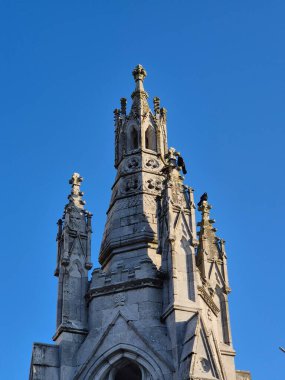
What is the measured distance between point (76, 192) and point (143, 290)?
525 centimetres

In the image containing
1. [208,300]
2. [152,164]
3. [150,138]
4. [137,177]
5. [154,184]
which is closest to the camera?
[208,300]

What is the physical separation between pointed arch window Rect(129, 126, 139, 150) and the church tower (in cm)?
98

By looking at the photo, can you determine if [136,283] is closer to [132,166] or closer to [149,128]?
[132,166]

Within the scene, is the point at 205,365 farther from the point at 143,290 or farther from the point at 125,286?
the point at 125,286

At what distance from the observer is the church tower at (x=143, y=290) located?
76.0ft

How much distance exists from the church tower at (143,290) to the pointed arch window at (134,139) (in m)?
0.98

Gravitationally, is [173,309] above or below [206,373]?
above

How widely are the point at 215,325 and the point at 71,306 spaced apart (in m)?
4.49

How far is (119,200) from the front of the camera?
28484mm

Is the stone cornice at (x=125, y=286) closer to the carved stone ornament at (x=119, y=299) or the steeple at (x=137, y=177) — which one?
the carved stone ornament at (x=119, y=299)

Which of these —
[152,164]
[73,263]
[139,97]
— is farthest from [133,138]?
[73,263]

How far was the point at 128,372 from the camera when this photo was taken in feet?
80.7

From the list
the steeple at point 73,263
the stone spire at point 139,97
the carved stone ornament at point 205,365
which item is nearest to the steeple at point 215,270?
the carved stone ornament at point 205,365

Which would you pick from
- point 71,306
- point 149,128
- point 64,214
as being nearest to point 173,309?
point 71,306
